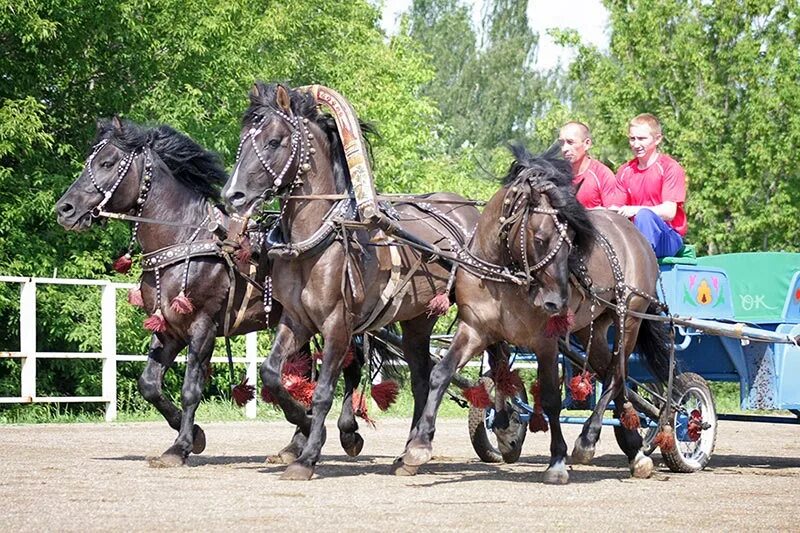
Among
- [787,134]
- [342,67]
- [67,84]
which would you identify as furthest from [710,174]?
[67,84]

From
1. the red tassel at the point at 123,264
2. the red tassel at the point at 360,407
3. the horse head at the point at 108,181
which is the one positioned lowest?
the red tassel at the point at 360,407

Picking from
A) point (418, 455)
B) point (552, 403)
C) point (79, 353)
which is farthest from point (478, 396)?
point (79, 353)

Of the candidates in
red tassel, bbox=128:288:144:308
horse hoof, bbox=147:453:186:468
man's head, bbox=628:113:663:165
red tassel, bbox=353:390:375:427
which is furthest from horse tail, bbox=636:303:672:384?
red tassel, bbox=128:288:144:308

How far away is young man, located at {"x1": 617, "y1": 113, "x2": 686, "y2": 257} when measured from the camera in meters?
9.91

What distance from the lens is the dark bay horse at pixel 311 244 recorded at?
28.5 ft

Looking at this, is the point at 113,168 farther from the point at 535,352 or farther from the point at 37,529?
the point at 37,529

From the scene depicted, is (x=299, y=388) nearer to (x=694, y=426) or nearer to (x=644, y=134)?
(x=694, y=426)

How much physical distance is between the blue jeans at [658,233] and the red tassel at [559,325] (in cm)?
153

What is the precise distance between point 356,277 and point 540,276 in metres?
1.30

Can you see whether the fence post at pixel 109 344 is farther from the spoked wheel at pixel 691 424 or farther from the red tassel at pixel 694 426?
the red tassel at pixel 694 426

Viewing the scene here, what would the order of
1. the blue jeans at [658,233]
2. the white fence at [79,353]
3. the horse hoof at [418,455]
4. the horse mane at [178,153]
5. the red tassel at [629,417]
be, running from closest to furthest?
1. the horse hoof at [418,455]
2. the red tassel at [629,417]
3. the blue jeans at [658,233]
4. the horse mane at [178,153]
5. the white fence at [79,353]

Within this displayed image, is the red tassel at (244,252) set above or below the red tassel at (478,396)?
above

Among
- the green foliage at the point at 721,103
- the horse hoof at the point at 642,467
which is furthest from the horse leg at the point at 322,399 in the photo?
the green foliage at the point at 721,103

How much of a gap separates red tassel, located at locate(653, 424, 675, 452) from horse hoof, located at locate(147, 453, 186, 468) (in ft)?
11.1
